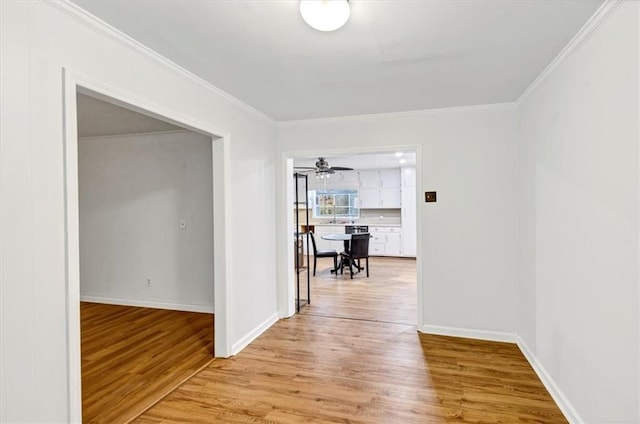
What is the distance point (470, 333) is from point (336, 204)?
645cm

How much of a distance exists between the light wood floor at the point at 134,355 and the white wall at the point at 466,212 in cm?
244

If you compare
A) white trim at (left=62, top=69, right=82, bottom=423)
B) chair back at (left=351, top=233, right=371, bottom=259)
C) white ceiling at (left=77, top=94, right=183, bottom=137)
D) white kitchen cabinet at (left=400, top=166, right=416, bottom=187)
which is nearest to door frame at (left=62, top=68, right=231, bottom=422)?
white trim at (left=62, top=69, right=82, bottom=423)

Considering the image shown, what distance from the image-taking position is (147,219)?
15.2 ft

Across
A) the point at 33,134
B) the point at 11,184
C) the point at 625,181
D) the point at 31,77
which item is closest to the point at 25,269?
the point at 11,184

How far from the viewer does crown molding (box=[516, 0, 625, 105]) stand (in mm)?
1704

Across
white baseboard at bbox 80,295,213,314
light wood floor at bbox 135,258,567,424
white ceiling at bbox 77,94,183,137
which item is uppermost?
white ceiling at bbox 77,94,183,137

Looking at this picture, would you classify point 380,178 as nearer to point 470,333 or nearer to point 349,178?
point 349,178

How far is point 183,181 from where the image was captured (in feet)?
14.8

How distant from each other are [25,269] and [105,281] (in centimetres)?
378

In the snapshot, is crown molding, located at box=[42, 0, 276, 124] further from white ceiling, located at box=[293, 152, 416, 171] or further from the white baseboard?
white ceiling, located at box=[293, 152, 416, 171]

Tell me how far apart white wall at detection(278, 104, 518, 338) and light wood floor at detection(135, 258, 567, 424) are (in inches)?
14.1

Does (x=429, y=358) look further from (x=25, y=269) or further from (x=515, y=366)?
(x=25, y=269)

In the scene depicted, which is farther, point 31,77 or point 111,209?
point 111,209

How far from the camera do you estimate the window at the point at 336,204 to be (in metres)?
9.56
